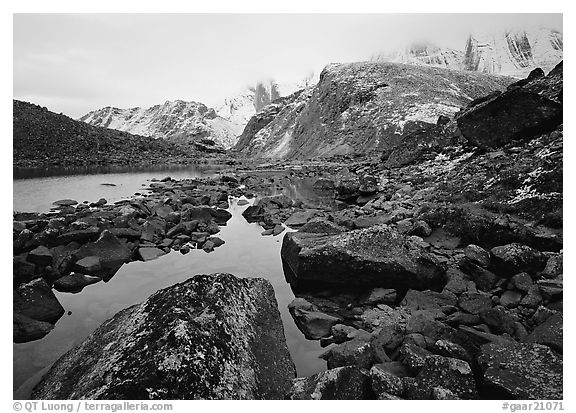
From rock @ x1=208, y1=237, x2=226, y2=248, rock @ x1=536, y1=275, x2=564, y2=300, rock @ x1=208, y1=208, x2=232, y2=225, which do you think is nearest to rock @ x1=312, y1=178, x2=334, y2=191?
rock @ x1=208, y1=208, x2=232, y2=225

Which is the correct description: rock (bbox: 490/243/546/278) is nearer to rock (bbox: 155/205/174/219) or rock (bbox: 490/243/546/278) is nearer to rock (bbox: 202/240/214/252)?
rock (bbox: 202/240/214/252)

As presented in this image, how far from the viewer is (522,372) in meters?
3.40

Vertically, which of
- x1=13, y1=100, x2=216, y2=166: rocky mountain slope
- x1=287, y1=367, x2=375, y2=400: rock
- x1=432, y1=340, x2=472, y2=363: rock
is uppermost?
x1=13, y1=100, x2=216, y2=166: rocky mountain slope

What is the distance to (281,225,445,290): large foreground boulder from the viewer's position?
20.7 feet

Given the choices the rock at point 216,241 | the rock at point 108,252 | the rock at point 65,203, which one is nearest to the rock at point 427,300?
the rock at point 216,241

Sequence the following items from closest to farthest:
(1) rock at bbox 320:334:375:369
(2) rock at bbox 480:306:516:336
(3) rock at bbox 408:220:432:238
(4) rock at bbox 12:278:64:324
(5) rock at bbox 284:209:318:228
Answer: (1) rock at bbox 320:334:375:369
(2) rock at bbox 480:306:516:336
(4) rock at bbox 12:278:64:324
(3) rock at bbox 408:220:432:238
(5) rock at bbox 284:209:318:228

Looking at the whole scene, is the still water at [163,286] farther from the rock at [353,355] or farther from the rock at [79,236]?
the rock at [79,236]

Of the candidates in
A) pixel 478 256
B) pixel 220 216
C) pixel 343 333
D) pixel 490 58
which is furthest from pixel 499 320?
pixel 490 58

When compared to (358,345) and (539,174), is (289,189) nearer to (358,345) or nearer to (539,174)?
(539,174)

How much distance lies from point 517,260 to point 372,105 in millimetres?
59079

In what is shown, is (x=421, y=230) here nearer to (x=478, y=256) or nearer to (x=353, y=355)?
(x=478, y=256)

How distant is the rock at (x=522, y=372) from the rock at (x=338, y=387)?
4.04 feet

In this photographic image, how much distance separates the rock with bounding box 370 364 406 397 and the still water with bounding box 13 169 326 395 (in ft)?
3.92
